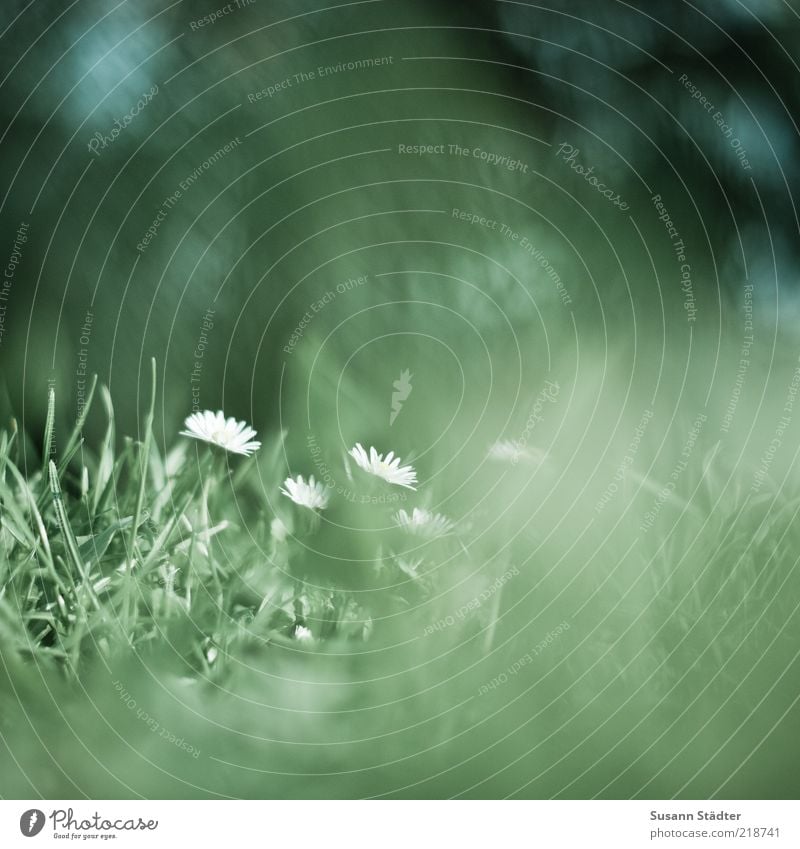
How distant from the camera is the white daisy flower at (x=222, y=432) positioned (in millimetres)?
591

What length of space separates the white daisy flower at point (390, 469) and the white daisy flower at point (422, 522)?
2 cm

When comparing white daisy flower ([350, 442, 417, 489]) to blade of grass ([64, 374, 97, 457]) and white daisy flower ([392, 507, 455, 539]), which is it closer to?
white daisy flower ([392, 507, 455, 539])

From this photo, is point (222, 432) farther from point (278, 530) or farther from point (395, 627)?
point (395, 627)

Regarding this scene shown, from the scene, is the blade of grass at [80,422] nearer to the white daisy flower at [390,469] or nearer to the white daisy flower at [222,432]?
the white daisy flower at [222,432]

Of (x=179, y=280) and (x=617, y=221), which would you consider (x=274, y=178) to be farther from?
(x=617, y=221)

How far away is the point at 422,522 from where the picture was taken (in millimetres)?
600

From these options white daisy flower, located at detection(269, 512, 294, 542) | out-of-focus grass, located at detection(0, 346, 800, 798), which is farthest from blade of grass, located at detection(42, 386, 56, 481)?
white daisy flower, located at detection(269, 512, 294, 542)

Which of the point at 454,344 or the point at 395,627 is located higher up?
the point at 454,344

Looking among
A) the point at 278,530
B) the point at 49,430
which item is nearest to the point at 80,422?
the point at 49,430

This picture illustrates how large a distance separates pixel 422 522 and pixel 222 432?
16 centimetres

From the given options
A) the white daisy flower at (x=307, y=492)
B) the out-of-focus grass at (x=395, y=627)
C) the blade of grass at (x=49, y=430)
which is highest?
the blade of grass at (x=49, y=430)

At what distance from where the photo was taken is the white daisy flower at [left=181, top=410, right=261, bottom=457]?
23.3 inches

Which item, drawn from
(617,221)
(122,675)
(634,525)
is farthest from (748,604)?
(122,675)

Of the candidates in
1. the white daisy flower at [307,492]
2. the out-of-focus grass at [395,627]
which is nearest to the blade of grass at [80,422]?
the out-of-focus grass at [395,627]
